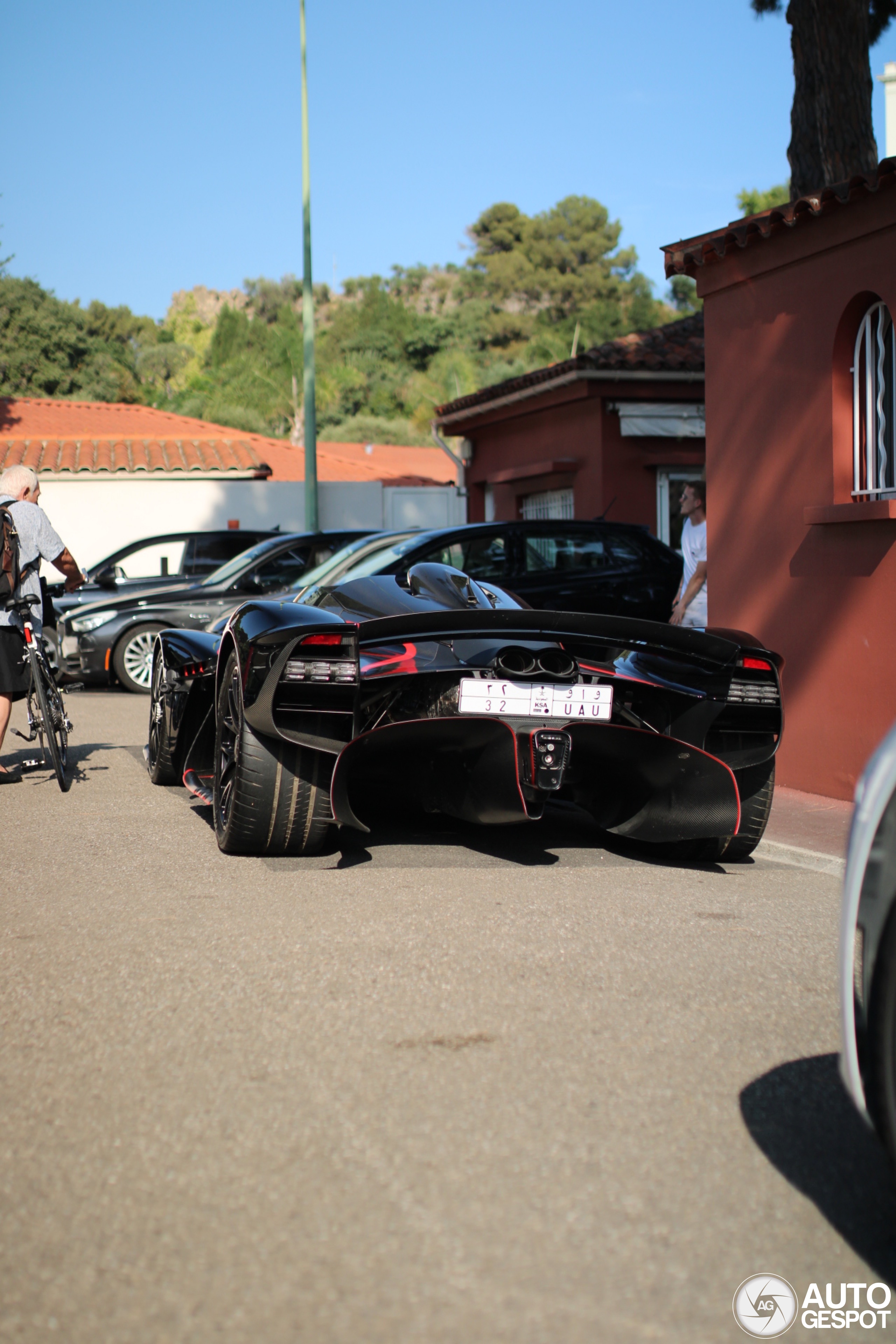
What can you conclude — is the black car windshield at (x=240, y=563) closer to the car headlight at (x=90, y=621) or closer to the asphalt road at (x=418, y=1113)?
the car headlight at (x=90, y=621)

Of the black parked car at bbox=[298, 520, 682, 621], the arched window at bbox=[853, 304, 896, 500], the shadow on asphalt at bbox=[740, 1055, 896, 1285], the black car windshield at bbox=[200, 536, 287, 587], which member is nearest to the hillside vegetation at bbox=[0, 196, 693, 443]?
the black car windshield at bbox=[200, 536, 287, 587]

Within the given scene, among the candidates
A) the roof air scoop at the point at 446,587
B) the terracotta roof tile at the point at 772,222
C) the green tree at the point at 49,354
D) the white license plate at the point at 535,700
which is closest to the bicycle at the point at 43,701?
the roof air scoop at the point at 446,587

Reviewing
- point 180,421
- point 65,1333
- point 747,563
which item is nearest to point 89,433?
point 180,421

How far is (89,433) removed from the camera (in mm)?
32375

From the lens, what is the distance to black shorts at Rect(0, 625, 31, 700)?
23.6 ft

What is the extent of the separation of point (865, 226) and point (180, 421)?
30541 mm

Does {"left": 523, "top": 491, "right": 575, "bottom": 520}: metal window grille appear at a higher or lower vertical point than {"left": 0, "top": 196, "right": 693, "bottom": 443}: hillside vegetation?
lower

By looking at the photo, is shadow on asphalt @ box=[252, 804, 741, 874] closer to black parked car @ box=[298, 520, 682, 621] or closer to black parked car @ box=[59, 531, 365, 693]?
black parked car @ box=[298, 520, 682, 621]

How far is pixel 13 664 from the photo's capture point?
723cm

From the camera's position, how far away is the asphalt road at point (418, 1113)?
208 centimetres

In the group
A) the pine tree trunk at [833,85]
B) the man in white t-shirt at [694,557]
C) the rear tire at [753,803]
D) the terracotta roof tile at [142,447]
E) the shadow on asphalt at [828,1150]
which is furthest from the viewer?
the terracotta roof tile at [142,447]

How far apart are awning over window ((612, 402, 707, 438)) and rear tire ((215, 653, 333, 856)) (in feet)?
38.3

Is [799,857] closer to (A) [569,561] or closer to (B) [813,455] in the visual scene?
(B) [813,455]

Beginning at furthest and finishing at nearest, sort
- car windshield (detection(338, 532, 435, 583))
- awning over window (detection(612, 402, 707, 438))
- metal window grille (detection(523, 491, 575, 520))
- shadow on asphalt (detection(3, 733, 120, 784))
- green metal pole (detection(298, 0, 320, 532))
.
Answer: green metal pole (detection(298, 0, 320, 532)), metal window grille (detection(523, 491, 575, 520)), awning over window (detection(612, 402, 707, 438)), car windshield (detection(338, 532, 435, 583)), shadow on asphalt (detection(3, 733, 120, 784))
